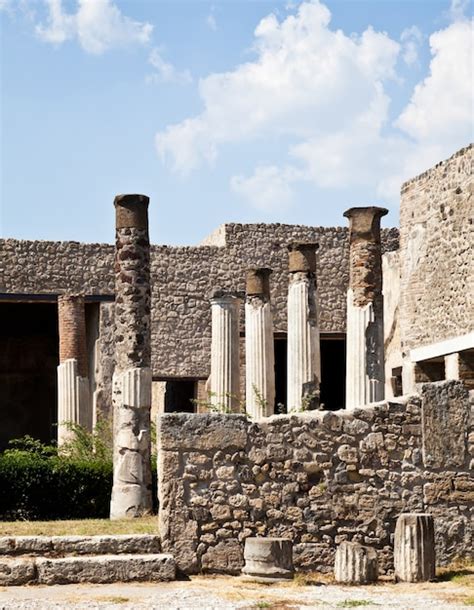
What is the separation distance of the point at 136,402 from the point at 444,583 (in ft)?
16.9

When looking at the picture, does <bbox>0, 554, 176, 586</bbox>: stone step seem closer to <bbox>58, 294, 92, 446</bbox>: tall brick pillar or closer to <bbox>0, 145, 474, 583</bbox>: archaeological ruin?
<bbox>0, 145, 474, 583</bbox>: archaeological ruin

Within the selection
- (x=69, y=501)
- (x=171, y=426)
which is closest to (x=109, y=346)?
(x=69, y=501)

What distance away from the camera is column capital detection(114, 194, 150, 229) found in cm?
1484

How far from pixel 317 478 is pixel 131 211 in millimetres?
5013

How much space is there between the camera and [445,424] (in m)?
11.4

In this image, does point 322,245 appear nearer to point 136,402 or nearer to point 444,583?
point 136,402

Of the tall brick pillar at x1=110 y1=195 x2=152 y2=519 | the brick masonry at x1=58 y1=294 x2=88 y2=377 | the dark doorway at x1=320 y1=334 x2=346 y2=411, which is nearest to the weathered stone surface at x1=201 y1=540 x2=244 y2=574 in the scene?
the tall brick pillar at x1=110 y1=195 x2=152 y2=519

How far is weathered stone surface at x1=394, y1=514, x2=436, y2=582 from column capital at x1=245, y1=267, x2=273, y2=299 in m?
8.67

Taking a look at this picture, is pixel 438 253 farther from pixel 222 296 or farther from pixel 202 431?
pixel 202 431

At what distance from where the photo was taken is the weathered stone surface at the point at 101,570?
1063 cm

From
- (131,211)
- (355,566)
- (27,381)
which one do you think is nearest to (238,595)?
(355,566)

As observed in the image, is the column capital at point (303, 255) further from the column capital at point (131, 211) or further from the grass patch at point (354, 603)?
the grass patch at point (354, 603)

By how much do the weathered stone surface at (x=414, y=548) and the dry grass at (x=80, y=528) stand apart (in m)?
2.36

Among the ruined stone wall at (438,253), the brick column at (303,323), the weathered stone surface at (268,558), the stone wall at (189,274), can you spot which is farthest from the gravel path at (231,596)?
the stone wall at (189,274)
